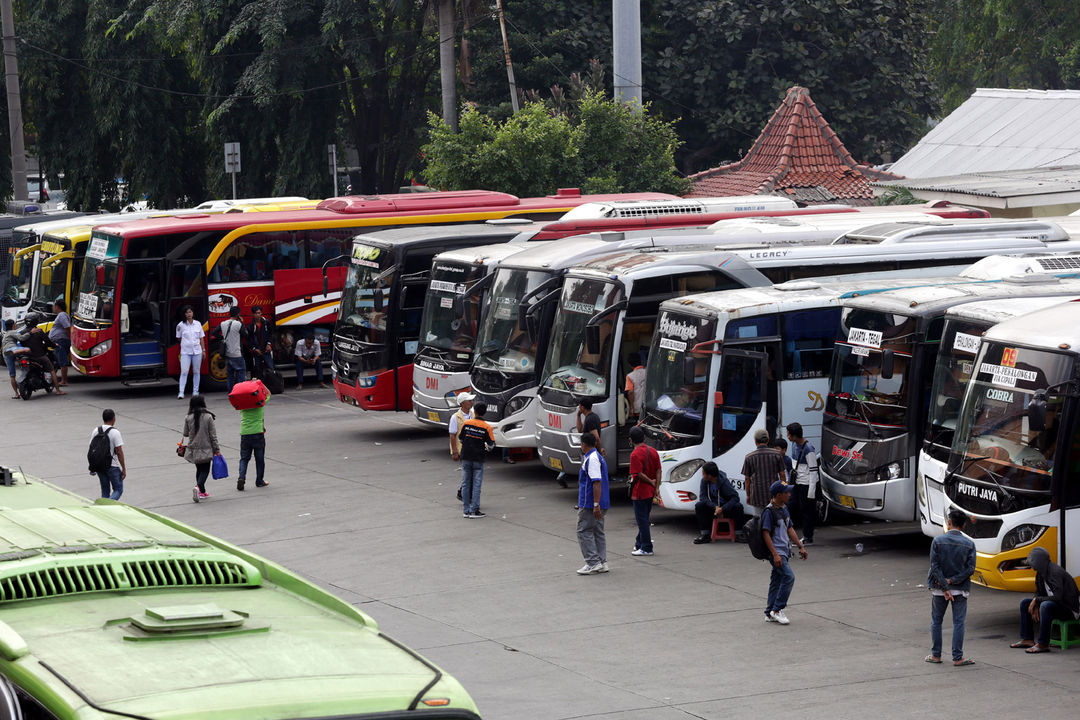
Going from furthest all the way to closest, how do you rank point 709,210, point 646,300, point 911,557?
point 709,210 < point 646,300 < point 911,557

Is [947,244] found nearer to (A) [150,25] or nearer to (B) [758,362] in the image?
(B) [758,362]

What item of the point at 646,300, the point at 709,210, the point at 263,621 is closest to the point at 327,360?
the point at 709,210

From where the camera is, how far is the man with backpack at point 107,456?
17.0m

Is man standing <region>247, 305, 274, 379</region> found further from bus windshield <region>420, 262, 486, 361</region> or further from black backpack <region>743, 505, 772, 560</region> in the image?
black backpack <region>743, 505, 772, 560</region>

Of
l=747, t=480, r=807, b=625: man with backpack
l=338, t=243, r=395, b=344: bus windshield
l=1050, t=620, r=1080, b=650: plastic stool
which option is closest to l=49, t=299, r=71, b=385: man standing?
l=338, t=243, r=395, b=344: bus windshield

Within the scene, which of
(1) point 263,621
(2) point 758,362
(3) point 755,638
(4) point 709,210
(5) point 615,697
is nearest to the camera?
(1) point 263,621

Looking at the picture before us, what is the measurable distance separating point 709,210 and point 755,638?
48.9ft

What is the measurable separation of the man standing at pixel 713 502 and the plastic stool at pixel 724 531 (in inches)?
1.3

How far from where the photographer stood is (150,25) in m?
42.4

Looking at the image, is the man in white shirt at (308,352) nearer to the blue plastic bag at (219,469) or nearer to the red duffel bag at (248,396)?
the red duffel bag at (248,396)

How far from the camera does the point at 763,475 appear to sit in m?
15.1

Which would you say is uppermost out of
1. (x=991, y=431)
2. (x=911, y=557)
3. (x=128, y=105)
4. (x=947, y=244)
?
(x=128, y=105)

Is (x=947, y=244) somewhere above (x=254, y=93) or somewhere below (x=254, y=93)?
below

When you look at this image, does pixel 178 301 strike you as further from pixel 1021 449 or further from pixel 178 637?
pixel 178 637
